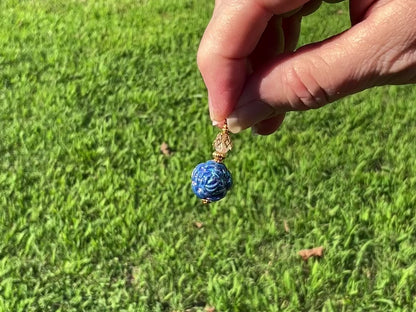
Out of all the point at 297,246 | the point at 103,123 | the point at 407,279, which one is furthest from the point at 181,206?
the point at 407,279


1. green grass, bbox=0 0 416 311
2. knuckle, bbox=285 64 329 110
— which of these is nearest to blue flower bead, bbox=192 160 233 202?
knuckle, bbox=285 64 329 110

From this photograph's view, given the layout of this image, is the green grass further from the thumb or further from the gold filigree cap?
the thumb

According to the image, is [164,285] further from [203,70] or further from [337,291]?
[203,70]

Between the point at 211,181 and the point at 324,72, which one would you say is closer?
the point at 324,72

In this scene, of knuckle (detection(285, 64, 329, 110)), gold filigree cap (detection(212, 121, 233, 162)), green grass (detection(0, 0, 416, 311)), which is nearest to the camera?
knuckle (detection(285, 64, 329, 110))

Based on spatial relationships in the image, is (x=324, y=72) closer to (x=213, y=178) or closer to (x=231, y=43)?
(x=231, y=43)

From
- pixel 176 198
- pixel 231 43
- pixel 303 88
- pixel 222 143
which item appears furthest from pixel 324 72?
pixel 176 198
